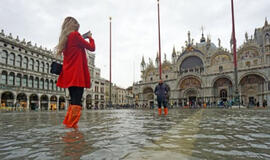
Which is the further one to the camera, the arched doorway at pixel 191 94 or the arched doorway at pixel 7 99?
the arched doorway at pixel 191 94

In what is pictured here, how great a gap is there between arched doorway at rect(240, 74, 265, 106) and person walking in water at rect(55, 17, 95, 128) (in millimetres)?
36404

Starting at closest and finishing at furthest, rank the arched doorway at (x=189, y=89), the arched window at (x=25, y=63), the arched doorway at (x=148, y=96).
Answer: the arched window at (x=25, y=63) < the arched doorway at (x=189, y=89) < the arched doorway at (x=148, y=96)

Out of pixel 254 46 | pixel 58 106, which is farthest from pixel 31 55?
pixel 254 46

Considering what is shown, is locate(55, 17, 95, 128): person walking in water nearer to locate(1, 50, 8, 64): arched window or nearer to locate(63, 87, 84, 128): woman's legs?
locate(63, 87, 84, 128): woman's legs

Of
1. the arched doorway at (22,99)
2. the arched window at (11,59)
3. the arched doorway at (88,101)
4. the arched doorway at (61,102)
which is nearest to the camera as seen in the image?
the arched window at (11,59)

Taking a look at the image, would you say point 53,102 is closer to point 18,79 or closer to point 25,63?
point 18,79

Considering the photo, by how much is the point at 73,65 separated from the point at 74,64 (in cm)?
3

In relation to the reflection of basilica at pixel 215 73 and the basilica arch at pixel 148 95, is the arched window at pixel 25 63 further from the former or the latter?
the basilica arch at pixel 148 95

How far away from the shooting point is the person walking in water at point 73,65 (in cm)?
353

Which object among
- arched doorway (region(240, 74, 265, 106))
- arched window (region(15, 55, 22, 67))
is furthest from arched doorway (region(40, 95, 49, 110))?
arched doorway (region(240, 74, 265, 106))

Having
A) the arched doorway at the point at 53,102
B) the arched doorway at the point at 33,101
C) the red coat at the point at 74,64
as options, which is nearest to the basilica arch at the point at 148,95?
the arched doorway at the point at 53,102

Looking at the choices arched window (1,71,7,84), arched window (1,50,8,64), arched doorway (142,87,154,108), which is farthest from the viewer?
arched doorway (142,87,154,108)

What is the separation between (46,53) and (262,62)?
4027 centimetres

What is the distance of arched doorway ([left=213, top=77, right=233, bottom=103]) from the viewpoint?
36.0 metres
